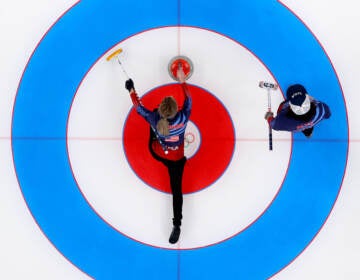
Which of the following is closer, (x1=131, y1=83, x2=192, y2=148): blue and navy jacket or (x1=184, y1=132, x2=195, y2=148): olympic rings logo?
(x1=131, y1=83, x2=192, y2=148): blue and navy jacket

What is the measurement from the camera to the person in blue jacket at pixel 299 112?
2.74m

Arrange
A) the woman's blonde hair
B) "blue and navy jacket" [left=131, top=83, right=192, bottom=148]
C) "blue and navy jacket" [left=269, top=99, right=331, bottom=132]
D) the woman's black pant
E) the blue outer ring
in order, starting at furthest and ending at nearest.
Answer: the blue outer ring, the woman's black pant, "blue and navy jacket" [left=269, top=99, right=331, bottom=132], "blue and navy jacket" [left=131, top=83, right=192, bottom=148], the woman's blonde hair

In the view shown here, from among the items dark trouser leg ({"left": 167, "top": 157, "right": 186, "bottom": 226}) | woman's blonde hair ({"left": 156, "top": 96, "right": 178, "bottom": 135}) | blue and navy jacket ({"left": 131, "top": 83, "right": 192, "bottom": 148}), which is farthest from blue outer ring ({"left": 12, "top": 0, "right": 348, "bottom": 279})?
woman's blonde hair ({"left": 156, "top": 96, "right": 178, "bottom": 135})

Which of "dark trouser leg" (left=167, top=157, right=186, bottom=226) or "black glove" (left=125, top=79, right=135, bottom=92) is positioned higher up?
"black glove" (left=125, top=79, right=135, bottom=92)

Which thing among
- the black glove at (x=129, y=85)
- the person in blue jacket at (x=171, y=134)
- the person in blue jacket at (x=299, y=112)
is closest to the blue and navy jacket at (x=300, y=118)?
Result: the person in blue jacket at (x=299, y=112)

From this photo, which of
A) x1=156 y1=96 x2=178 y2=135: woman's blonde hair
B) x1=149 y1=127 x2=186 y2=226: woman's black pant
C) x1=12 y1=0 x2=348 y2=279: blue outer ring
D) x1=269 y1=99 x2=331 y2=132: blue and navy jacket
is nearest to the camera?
x1=156 y1=96 x2=178 y2=135: woman's blonde hair

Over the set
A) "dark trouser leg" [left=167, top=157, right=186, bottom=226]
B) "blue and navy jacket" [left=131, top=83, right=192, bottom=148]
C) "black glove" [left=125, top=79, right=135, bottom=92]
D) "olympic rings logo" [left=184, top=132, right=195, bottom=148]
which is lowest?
"dark trouser leg" [left=167, top=157, right=186, bottom=226]

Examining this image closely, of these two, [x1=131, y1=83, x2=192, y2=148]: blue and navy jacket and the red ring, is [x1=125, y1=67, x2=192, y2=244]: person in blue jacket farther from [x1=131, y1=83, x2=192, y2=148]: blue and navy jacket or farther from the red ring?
the red ring

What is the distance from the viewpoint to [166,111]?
255 centimetres

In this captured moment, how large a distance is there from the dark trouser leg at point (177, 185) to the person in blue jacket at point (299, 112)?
935 millimetres

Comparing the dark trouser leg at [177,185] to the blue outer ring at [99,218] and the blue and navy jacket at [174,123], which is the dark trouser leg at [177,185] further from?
the blue outer ring at [99,218]

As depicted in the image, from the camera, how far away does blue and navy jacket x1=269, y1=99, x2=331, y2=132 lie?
2.83 m

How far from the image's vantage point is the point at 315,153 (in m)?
3.56

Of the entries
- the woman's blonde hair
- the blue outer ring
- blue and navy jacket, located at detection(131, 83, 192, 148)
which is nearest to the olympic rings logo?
blue and navy jacket, located at detection(131, 83, 192, 148)
